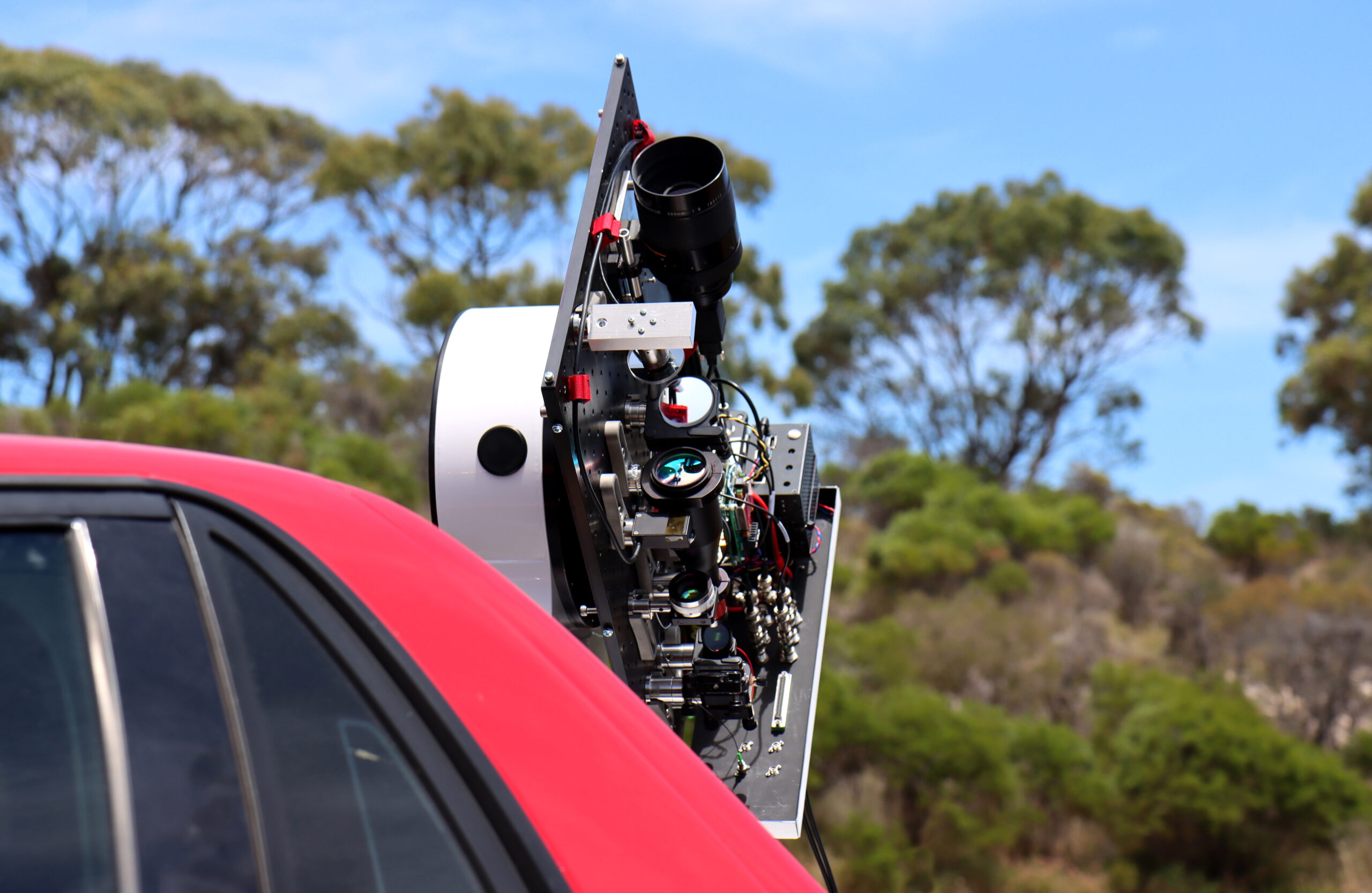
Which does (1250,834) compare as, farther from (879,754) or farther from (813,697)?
(813,697)

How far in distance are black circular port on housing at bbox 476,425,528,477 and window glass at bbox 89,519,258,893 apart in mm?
2160

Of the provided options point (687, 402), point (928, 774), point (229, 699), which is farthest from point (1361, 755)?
point (229, 699)

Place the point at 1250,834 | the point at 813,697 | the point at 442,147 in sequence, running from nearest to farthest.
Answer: the point at 813,697
the point at 1250,834
the point at 442,147

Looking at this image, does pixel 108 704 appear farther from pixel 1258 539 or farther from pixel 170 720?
pixel 1258 539

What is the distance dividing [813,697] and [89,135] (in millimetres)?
27819

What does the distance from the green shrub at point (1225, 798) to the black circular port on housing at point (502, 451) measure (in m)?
8.82

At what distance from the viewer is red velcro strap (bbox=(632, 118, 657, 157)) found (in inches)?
141

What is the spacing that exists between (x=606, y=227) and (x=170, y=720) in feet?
7.98

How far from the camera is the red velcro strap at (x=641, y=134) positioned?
357cm

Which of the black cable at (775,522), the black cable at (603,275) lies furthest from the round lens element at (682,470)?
the black cable at (603,275)

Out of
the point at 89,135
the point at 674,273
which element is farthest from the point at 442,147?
the point at 674,273

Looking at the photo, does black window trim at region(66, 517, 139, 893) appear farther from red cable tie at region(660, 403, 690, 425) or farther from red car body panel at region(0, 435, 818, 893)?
red cable tie at region(660, 403, 690, 425)

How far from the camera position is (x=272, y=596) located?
1036 mm

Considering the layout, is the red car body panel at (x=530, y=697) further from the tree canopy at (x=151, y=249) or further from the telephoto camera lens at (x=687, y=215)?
the tree canopy at (x=151, y=249)
